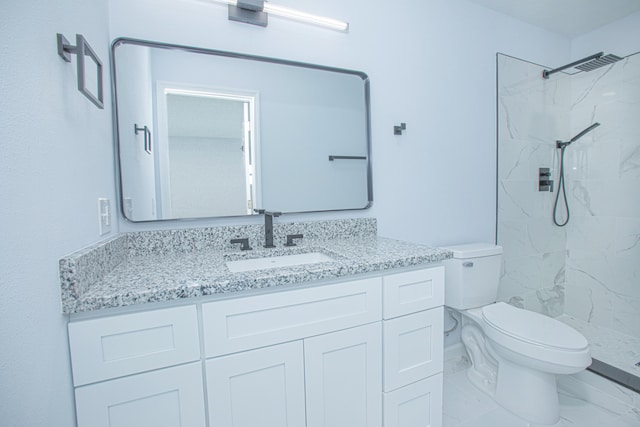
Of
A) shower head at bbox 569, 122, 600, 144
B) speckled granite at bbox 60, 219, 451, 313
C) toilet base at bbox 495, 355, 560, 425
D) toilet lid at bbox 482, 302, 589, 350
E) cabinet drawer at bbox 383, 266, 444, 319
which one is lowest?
toilet base at bbox 495, 355, 560, 425

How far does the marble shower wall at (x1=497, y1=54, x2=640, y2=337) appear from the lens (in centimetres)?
219

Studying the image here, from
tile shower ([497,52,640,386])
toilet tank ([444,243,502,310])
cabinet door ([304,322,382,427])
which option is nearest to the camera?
cabinet door ([304,322,382,427])

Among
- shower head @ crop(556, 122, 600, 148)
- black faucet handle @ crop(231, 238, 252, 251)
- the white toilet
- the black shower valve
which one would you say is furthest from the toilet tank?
shower head @ crop(556, 122, 600, 148)

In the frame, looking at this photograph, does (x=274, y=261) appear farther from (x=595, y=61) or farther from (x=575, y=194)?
(x=575, y=194)

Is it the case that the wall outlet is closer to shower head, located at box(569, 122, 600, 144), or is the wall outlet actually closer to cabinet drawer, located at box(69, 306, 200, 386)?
cabinet drawer, located at box(69, 306, 200, 386)

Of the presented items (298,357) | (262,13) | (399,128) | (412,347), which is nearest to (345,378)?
(298,357)

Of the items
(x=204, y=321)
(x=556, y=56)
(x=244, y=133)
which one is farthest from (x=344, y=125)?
(x=556, y=56)

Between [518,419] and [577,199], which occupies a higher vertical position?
[577,199]

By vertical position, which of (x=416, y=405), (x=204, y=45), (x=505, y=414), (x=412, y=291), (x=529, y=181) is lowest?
(x=505, y=414)

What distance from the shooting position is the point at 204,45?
135 centimetres

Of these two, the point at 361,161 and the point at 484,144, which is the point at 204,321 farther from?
the point at 484,144

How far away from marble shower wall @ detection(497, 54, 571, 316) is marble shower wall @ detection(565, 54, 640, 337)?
0.35 ft

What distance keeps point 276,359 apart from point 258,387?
98 millimetres

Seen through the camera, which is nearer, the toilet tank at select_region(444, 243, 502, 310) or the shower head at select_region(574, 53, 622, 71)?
the toilet tank at select_region(444, 243, 502, 310)
